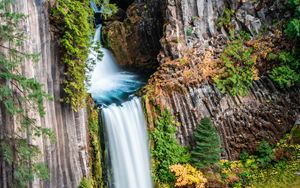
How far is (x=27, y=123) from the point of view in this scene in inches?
456

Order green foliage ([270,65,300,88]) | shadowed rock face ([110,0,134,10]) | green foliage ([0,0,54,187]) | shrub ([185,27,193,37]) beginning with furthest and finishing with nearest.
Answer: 1. shadowed rock face ([110,0,134,10])
2. shrub ([185,27,193,37])
3. green foliage ([270,65,300,88])
4. green foliage ([0,0,54,187])

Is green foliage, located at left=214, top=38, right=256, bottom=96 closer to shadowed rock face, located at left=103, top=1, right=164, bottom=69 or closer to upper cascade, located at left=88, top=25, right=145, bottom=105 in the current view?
upper cascade, located at left=88, top=25, right=145, bottom=105

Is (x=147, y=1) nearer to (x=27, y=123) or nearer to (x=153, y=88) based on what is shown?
(x=153, y=88)

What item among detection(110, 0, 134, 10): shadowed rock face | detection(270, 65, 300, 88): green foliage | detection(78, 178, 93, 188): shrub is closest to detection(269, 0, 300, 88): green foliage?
detection(270, 65, 300, 88): green foliage

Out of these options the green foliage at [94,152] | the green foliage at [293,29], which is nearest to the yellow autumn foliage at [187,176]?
the green foliage at [94,152]

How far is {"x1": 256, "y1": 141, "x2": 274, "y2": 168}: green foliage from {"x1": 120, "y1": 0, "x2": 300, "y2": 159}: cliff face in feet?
1.10

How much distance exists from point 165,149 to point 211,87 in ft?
11.3

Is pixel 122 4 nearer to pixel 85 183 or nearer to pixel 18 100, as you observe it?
pixel 85 183

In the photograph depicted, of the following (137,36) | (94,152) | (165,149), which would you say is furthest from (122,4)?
(94,152)

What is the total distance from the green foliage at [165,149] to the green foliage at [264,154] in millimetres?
3274

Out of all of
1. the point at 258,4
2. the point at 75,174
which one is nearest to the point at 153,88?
the point at 75,174

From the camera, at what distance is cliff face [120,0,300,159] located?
60.0 ft

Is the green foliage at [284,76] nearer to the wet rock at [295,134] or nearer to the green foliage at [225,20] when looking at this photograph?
the wet rock at [295,134]

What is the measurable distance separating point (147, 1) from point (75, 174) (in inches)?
473
